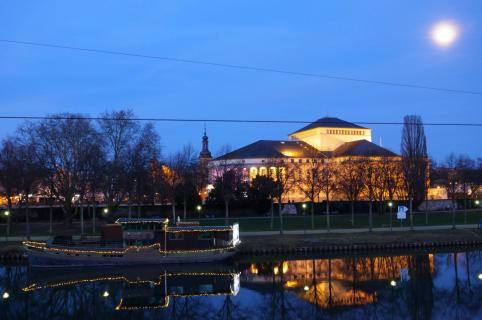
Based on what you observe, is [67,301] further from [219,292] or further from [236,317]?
[236,317]

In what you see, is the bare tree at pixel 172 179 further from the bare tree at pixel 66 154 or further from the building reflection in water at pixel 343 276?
the building reflection in water at pixel 343 276

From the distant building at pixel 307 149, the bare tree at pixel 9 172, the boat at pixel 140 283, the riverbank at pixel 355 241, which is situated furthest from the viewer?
the distant building at pixel 307 149

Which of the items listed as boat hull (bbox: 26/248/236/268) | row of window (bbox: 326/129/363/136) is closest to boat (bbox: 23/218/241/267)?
boat hull (bbox: 26/248/236/268)

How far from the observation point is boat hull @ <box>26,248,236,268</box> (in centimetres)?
4181

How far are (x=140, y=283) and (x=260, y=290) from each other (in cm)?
825

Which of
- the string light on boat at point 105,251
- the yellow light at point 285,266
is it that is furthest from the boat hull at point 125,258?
the yellow light at point 285,266

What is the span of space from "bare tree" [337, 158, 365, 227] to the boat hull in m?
23.3

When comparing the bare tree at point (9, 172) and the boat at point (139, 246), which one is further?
the bare tree at point (9, 172)

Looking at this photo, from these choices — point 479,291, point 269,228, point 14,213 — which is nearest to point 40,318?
point 479,291

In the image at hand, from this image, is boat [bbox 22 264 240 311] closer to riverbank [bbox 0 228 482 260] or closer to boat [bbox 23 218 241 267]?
boat [bbox 23 218 241 267]

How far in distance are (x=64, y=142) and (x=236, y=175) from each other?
24.8 m

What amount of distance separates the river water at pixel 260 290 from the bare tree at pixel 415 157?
33.9 meters

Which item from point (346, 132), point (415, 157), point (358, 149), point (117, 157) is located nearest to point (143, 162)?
point (117, 157)

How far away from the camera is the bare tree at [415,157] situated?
254 ft
